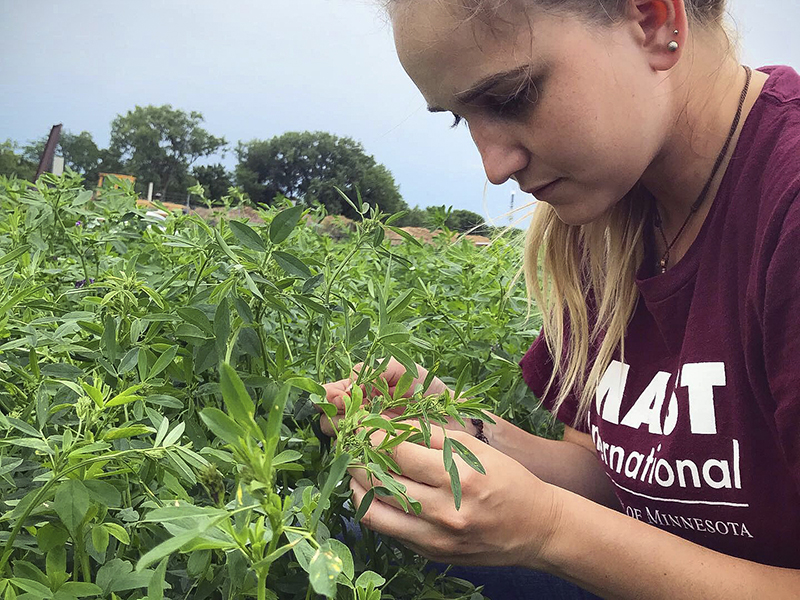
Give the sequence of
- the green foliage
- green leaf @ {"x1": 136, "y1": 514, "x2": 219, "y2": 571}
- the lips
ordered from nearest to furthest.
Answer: green leaf @ {"x1": 136, "y1": 514, "x2": 219, "y2": 571} < the lips < the green foliage

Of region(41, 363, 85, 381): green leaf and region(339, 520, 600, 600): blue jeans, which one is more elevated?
region(41, 363, 85, 381): green leaf

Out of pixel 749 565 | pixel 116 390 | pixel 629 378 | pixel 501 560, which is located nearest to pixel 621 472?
pixel 629 378

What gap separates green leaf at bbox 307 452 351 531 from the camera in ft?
1.36

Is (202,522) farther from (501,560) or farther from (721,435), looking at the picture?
(721,435)

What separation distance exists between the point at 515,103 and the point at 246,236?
0.42m

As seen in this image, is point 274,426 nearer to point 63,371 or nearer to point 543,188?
point 63,371

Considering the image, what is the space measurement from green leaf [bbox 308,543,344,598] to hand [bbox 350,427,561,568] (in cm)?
32

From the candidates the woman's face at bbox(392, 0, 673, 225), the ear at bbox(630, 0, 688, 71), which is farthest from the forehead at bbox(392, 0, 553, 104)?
the ear at bbox(630, 0, 688, 71)

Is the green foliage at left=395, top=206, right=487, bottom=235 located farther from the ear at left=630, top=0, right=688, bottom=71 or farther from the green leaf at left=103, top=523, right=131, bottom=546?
the green leaf at left=103, top=523, right=131, bottom=546

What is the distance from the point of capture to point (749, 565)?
89 cm

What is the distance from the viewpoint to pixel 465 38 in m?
0.83

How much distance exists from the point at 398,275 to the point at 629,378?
535 millimetres

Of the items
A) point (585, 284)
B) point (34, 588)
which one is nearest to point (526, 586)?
point (585, 284)

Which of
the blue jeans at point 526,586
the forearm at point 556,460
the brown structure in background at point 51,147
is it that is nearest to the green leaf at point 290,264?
the forearm at point 556,460
